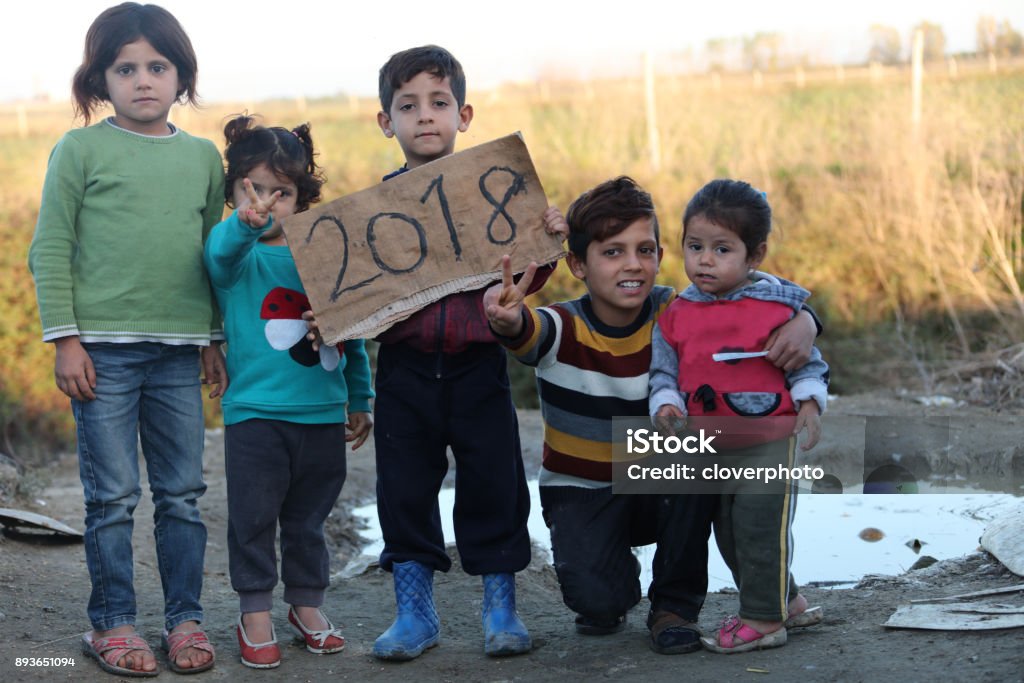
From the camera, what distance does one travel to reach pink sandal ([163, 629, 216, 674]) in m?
3.24

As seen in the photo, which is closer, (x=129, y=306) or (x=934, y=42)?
(x=129, y=306)

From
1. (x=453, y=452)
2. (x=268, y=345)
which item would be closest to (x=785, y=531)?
(x=453, y=452)

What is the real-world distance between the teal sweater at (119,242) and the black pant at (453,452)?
651mm

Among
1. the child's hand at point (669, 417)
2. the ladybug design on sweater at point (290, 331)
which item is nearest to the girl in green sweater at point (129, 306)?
the ladybug design on sweater at point (290, 331)

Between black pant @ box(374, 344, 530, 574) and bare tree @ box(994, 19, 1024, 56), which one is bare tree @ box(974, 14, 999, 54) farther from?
black pant @ box(374, 344, 530, 574)

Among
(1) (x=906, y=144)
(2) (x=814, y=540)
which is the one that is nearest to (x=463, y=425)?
(2) (x=814, y=540)

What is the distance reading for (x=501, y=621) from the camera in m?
3.37

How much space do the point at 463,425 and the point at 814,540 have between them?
7.26 feet

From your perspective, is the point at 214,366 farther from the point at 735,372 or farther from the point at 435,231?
the point at 735,372

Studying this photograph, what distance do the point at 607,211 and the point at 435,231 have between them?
21.4 inches

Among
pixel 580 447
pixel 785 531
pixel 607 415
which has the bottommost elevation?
pixel 785 531

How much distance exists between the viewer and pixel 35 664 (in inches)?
127

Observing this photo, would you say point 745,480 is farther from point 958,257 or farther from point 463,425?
point 958,257

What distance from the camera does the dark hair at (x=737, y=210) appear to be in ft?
10.4
